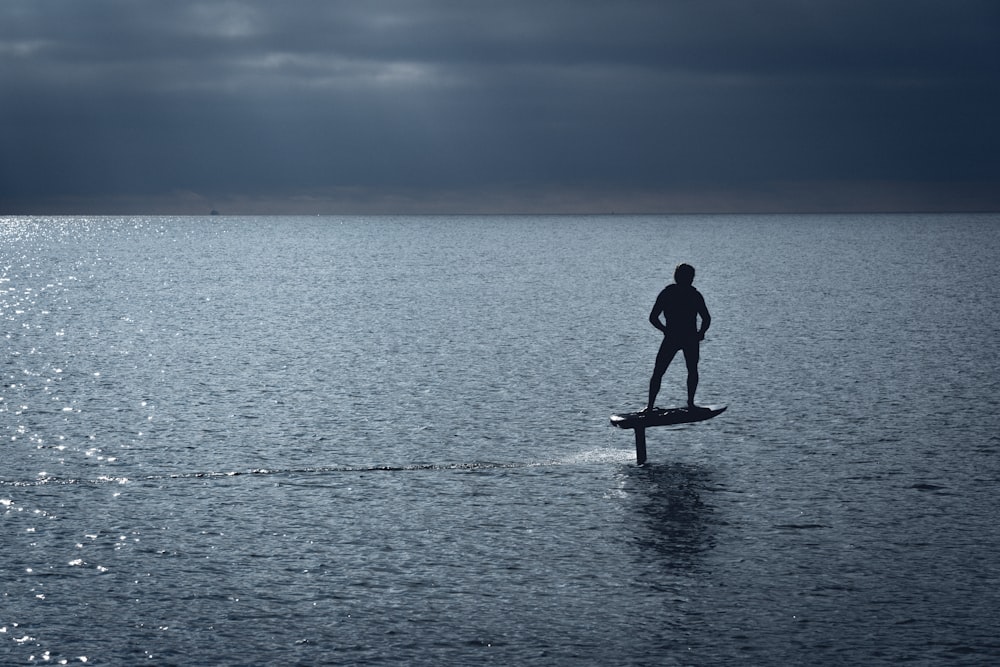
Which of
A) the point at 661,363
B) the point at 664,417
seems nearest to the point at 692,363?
the point at 661,363

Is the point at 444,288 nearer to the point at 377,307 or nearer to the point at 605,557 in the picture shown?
the point at 377,307

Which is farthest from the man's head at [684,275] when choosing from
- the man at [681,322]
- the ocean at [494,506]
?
the ocean at [494,506]

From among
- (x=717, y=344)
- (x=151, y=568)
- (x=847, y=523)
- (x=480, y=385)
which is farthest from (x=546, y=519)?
(x=717, y=344)

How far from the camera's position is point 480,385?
31.7 meters

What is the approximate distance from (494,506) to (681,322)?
5.10 meters

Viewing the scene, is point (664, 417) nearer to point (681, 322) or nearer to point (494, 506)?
point (681, 322)

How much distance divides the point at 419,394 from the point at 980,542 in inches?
680

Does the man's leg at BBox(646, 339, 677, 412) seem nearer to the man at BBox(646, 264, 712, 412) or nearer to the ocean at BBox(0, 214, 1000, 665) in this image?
the man at BBox(646, 264, 712, 412)

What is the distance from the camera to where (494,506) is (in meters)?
17.5

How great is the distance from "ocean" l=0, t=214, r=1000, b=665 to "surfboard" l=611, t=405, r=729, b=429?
0.98m

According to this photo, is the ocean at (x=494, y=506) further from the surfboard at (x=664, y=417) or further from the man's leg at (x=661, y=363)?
the man's leg at (x=661, y=363)

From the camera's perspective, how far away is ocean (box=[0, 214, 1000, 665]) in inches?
468

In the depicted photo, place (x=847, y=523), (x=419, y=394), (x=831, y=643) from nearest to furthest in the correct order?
(x=831, y=643) → (x=847, y=523) → (x=419, y=394)

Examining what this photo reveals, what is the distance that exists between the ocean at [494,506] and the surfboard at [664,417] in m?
0.98
